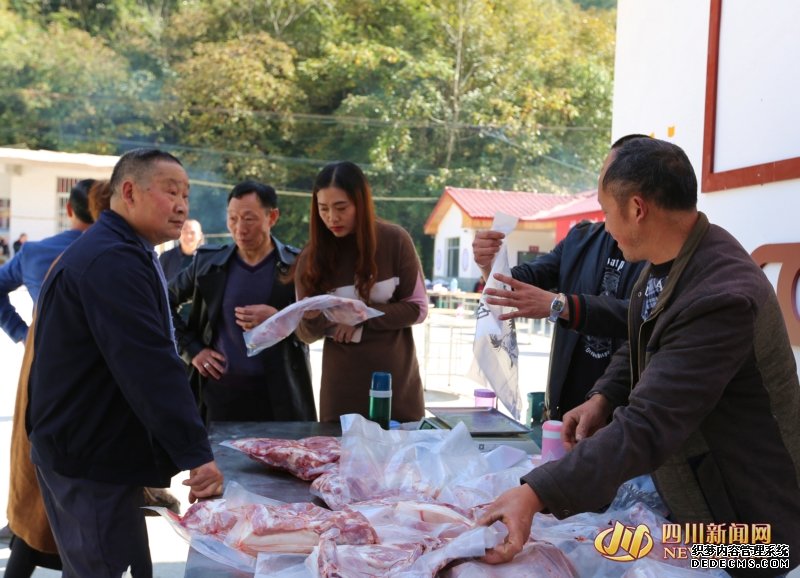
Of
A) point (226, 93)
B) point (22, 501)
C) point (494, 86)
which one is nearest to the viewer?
point (22, 501)

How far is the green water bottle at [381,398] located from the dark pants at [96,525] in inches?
32.7

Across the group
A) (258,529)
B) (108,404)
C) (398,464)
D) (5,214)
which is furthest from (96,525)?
(5,214)

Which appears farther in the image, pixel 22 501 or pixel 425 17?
pixel 425 17

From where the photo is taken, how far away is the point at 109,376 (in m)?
2.13

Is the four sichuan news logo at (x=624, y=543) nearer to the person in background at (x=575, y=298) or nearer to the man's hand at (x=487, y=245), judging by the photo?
the person in background at (x=575, y=298)

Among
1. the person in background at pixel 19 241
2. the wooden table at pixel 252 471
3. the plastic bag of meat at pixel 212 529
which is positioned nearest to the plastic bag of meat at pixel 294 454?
the wooden table at pixel 252 471

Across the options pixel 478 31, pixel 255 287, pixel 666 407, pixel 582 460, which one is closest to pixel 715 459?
pixel 666 407

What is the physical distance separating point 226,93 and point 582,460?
26639 mm

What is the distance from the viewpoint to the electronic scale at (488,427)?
8.21ft

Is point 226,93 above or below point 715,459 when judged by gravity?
above

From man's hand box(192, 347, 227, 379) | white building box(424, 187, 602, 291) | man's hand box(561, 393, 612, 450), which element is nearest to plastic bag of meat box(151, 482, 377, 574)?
man's hand box(561, 393, 612, 450)

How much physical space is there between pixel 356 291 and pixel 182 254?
265cm

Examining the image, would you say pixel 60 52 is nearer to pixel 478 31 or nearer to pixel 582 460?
pixel 478 31

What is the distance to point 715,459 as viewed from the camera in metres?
1.55
